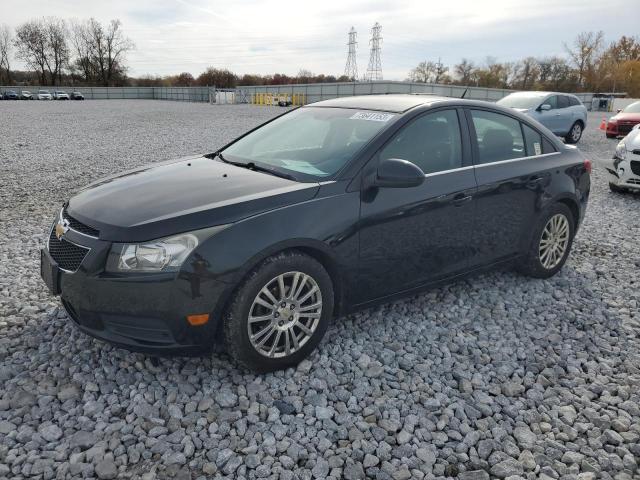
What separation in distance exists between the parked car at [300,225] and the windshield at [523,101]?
11299mm

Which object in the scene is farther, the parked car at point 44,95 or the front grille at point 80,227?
the parked car at point 44,95

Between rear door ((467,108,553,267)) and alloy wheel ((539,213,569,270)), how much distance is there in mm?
328

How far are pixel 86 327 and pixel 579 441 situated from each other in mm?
2800

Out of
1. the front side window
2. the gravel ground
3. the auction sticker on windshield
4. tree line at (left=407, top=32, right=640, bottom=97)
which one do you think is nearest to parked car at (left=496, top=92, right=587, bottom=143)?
the front side window

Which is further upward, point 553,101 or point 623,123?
point 553,101

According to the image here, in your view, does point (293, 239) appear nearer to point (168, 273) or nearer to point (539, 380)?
point (168, 273)

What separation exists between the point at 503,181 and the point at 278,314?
2.28 m

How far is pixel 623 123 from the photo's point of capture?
1728 cm

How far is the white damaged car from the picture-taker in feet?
27.5

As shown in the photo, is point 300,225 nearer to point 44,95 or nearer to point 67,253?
point 67,253

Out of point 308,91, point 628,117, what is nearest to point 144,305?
point 628,117

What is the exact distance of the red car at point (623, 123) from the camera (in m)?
17.1

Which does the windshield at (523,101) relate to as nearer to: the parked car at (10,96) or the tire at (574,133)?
the tire at (574,133)

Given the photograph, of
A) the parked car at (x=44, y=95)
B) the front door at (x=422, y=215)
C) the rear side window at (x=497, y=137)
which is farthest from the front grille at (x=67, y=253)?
the parked car at (x=44, y=95)
